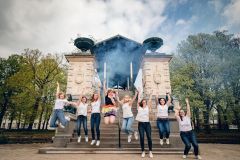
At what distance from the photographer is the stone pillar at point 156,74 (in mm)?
14773

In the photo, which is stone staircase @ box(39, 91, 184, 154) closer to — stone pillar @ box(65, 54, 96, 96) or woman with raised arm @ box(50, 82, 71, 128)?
woman with raised arm @ box(50, 82, 71, 128)

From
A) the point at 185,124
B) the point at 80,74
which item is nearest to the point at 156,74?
the point at 80,74

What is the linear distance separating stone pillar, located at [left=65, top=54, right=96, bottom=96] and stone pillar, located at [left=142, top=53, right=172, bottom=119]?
4114mm

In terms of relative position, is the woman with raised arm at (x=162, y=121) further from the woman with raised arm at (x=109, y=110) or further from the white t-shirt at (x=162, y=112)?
the woman with raised arm at (x=109, y=110)

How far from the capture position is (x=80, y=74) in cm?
1525

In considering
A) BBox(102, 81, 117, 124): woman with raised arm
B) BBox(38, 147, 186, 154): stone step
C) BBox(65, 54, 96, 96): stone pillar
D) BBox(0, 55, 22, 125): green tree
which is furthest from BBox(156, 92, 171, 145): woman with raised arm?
BBox(0, 55, 22, 125): green tree

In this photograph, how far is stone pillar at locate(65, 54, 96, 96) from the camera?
49.3ft

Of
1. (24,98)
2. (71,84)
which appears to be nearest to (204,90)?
(71,84)

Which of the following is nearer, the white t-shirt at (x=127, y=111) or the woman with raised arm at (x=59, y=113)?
the white t-shirt at (x=127, y=111)

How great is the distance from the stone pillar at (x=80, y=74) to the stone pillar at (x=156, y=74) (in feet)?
13.5

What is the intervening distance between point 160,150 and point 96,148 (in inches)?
102

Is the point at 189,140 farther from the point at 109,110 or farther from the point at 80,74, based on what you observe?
the point at 80,74

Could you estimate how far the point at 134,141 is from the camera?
884cm

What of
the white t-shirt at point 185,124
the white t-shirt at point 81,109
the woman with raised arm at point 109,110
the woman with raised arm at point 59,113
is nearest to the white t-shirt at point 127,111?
the woman with raised arm at point 109,110
